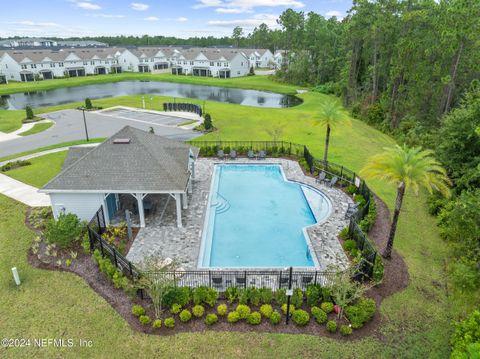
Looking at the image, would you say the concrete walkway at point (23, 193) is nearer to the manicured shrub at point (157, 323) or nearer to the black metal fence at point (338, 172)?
the black metal fence at point (338, 172)

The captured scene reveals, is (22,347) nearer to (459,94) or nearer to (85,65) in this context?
(459,94)

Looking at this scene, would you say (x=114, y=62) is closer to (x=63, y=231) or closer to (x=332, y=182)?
(x=332, y=182)

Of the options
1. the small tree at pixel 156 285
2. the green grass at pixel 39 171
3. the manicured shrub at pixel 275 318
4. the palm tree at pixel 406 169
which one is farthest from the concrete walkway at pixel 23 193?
the palm tree at pixel 406 169

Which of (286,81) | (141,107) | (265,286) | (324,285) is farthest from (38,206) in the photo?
(286,81)

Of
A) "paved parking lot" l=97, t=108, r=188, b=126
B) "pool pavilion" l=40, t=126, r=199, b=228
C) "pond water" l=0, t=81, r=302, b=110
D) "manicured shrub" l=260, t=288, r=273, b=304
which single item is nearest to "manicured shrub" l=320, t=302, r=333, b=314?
"manicured shrub" l=260, t=288, r=273, b=304

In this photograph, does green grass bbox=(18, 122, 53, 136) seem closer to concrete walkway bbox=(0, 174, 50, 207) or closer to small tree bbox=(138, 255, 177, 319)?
concrete walkway bbox=(0, 174, 50, 207)
